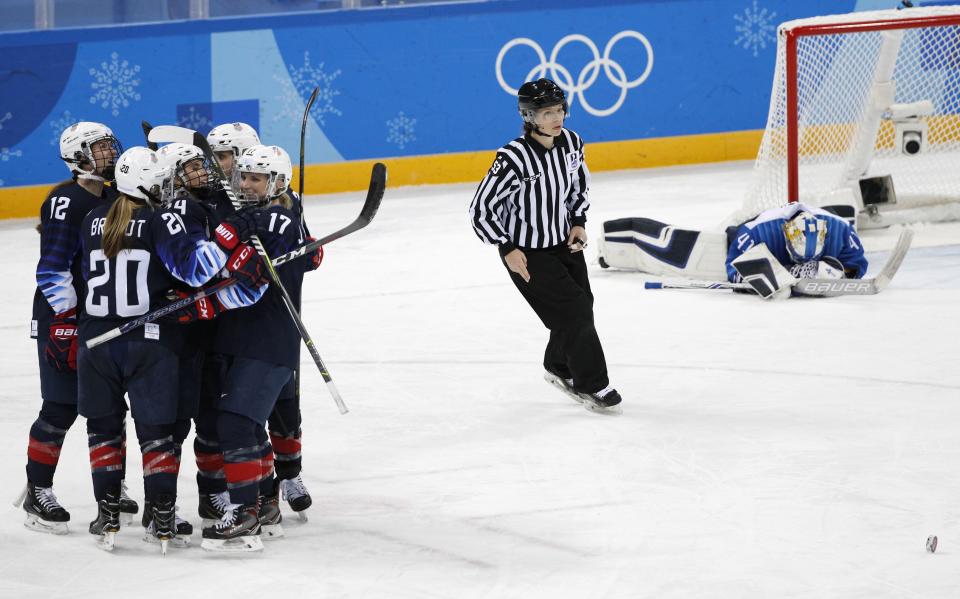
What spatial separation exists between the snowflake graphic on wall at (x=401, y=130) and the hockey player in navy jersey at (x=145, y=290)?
22.5 ft

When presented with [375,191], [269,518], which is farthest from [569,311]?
[269,518]

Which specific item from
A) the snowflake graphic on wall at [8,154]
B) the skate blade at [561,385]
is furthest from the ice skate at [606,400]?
the snowflake graphic on wall at [8,154]

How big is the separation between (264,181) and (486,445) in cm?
134

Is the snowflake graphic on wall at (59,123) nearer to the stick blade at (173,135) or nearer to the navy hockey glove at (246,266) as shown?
the stick blade at (173,135)

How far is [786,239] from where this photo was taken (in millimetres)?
6656

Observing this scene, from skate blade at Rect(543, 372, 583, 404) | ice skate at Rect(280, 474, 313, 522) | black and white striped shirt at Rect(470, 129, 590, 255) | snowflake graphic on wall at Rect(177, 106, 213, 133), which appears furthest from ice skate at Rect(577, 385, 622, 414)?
snowflake graphic on wall at Rect(177, 106, 213, 133)

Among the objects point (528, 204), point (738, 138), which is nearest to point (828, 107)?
point (738, 138)

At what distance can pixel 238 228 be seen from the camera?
349 cm

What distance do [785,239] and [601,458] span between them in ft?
8.83

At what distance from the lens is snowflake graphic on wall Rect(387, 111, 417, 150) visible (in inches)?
406

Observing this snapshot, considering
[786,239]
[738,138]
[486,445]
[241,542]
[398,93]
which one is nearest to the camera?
[241,542]

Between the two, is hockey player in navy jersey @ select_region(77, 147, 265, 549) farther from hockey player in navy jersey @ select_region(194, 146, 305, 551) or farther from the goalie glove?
the goalie glove

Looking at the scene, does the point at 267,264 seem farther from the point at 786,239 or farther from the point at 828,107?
the point at 828,107

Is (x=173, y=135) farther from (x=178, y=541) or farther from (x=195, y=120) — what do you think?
(x=195, y=120)
